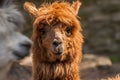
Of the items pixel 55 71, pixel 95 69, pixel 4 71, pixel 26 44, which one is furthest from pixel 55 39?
pixel 95 69

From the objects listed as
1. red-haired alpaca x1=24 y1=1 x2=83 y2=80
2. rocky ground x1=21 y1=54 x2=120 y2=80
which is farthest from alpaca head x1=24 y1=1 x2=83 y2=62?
rocky ground x1=21 y1=54 x2=120 y2=80

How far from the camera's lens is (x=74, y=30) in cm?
563

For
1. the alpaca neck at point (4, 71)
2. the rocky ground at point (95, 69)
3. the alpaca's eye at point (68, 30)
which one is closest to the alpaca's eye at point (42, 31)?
the alpaca's eye at point (68, 30)

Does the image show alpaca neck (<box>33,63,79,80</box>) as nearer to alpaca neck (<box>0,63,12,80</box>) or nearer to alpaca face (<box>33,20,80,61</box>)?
alpaca face (<box>33,20,80,61</box>)

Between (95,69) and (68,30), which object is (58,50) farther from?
(95,69)

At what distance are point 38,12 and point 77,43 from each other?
1.69ft

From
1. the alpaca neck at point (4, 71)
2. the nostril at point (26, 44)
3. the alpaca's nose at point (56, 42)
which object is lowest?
the alpaca's nose at point (56, 42)

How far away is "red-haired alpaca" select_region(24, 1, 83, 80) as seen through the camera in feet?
18.1

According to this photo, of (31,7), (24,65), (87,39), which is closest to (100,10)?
(87,39)

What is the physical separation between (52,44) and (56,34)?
0.11m

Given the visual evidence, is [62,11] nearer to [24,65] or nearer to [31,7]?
[31,7]

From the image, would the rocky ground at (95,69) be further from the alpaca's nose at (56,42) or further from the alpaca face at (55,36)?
the alpaca's nose at (56,42)

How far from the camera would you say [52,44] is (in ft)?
17.8

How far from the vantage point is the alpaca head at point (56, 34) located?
546cm
